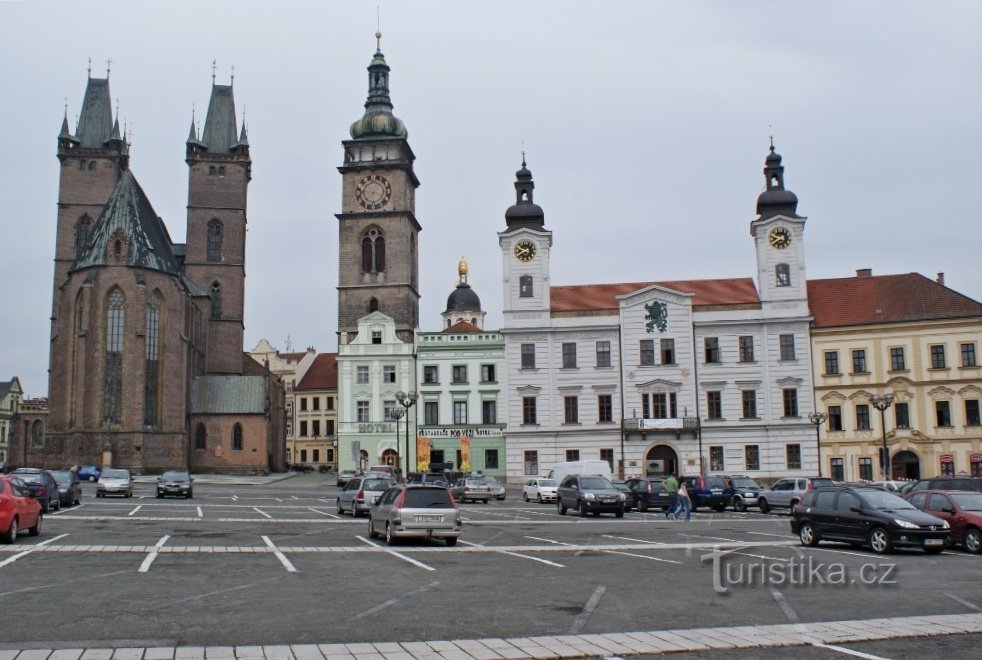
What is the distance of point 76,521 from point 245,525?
16.7ft

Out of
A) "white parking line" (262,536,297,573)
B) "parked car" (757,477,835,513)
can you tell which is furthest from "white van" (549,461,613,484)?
"white parking line" (262,536,297,573)

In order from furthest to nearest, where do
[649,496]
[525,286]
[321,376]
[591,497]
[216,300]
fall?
[321,376] < [216,300] < [525,286] < [649,496] < [591,497]

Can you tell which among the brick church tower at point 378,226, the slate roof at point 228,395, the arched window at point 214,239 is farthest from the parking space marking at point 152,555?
the arched window at point 214,239

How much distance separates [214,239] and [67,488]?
57.4 metres

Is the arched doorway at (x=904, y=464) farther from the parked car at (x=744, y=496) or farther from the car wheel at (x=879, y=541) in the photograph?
the car wheel at (x=879, y=541)

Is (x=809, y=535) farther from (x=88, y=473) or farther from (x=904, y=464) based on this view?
(x=88, y=473)

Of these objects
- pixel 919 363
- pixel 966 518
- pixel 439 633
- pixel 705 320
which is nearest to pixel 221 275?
pixel 705 320

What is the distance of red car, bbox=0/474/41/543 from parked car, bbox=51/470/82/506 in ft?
48.5

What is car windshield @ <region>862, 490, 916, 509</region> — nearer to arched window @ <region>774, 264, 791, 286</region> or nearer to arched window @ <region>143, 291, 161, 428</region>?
arched window @ <region>774, 264, 791, 286</region>

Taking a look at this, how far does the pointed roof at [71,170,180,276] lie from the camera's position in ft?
246

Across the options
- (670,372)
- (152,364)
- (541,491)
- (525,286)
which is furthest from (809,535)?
(152,364)

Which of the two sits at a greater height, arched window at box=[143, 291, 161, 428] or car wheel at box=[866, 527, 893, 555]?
arched window at box=[143, 291, 161, 428]

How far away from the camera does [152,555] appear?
1806 centimetres

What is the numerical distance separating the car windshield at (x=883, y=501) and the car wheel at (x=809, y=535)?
1385mm
